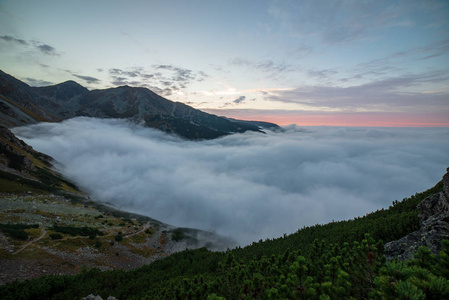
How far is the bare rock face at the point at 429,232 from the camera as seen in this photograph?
12.6 m

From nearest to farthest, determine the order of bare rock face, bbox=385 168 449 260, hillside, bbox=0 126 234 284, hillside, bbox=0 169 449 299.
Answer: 1. hillside, bbox=0 169 449 299
2. bare rock face, bbox=385 168 449 260
3. hillside, bbox=0 126 234 284

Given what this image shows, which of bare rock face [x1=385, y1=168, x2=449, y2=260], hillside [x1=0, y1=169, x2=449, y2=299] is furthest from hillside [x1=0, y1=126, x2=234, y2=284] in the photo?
bare rock face [x1=385, y1=168, x2=449, y2=260]

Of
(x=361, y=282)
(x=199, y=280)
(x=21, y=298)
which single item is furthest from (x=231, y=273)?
(x=21, y=298)

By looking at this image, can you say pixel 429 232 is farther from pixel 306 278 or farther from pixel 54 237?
pixel 54 237

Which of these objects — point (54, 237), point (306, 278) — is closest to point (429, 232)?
point (306, 278)

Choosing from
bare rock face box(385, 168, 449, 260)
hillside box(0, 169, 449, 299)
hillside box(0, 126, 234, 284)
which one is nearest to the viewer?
hillside box(0, 169, 449, 299)

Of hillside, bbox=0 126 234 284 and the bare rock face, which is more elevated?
the bare rock face

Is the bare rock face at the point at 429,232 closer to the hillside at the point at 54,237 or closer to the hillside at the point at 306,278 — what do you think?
the hillside at the point at 306,278

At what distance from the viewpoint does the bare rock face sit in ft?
41.2

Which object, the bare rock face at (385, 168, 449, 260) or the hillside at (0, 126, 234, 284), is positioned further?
the hillside at (0, 126, 234, 284)

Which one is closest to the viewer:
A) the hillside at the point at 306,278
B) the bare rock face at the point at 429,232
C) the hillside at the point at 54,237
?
the hillside at the point at 306,278

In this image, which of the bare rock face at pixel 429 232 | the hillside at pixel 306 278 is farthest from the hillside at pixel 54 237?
the bare rock face at pixel 429 232

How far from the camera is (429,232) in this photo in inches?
527

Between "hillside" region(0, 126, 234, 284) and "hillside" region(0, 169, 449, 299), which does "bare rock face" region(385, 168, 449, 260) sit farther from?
"hillside" region(0, 126, 234, 284)
